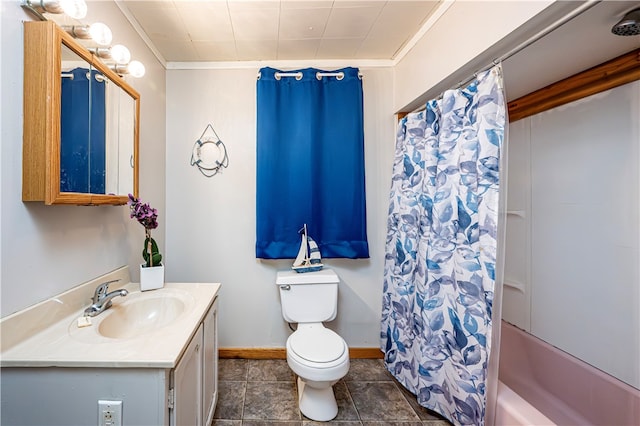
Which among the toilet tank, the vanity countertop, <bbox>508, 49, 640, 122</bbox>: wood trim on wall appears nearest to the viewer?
the vanity countertop

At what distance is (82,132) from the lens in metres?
1.06

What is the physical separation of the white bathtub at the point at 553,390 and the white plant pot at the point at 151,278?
183 centimetres

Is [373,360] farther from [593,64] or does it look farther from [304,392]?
[593,64]

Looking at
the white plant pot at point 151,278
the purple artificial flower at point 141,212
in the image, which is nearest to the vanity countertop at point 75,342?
the white plant pot at point 151,278

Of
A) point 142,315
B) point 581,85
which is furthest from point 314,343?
point 581,85

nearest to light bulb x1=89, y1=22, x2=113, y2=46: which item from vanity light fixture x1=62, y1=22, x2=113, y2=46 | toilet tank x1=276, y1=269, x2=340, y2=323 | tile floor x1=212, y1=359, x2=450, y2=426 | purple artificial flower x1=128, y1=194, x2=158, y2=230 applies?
vanity light fixture x1=62, y1=22, x2=113, y2=46

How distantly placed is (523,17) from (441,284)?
4.17 ft

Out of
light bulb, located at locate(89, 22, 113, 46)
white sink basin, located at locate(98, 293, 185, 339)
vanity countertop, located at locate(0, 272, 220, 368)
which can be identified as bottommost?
white sink basin, located at locate(98, 293, 185, 339)

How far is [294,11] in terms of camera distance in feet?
4.99

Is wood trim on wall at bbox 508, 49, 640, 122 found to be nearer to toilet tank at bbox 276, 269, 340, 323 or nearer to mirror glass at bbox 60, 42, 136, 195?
toilet tank at bbox 276, 269, 340, 323

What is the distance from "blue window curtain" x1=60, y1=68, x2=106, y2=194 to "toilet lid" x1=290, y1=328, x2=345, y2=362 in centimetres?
134

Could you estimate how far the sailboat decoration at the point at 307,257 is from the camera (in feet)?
6.49

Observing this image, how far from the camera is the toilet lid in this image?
4.86 ft

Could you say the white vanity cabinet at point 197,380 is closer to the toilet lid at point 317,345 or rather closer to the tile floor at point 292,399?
the tile floor at point 292,399
